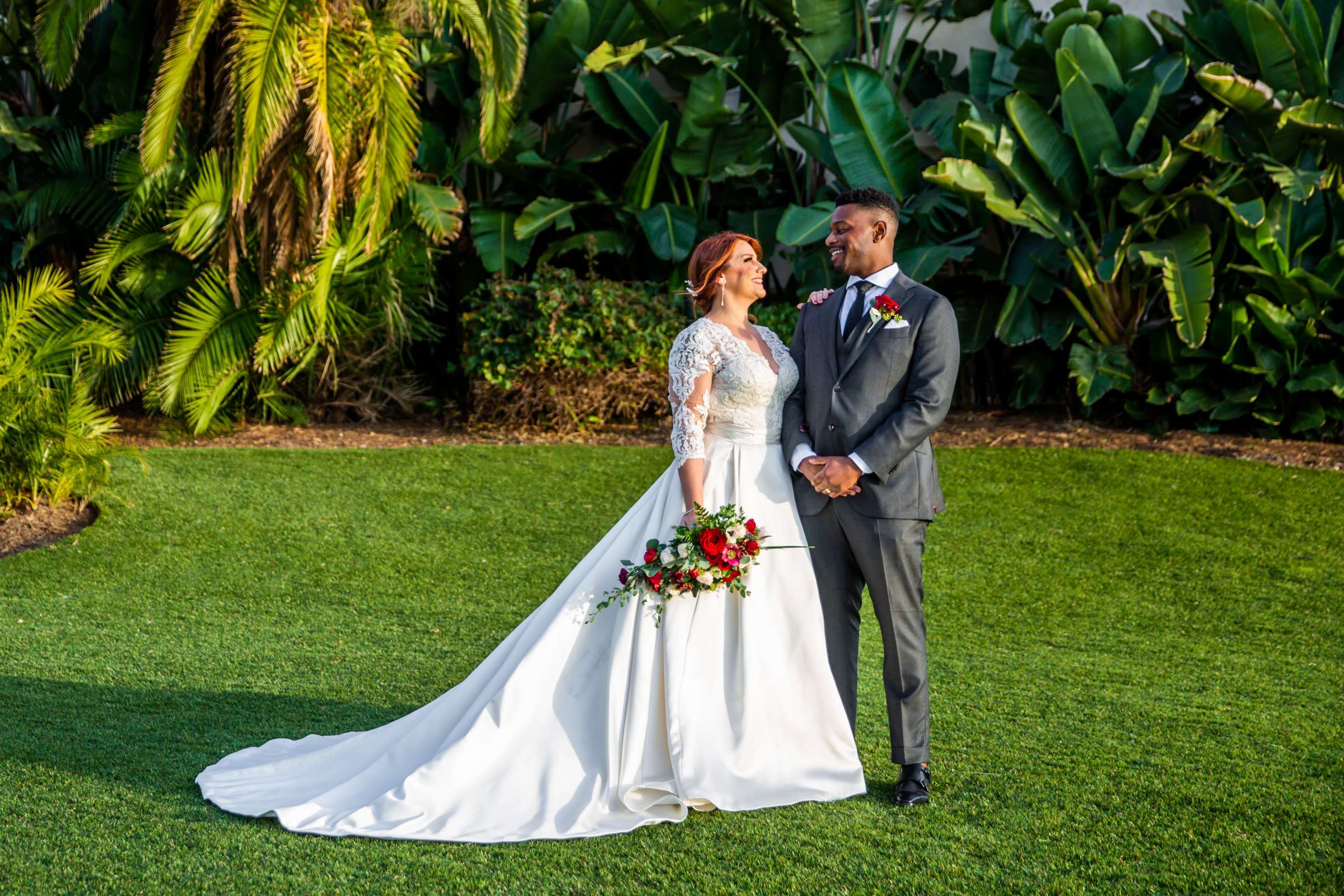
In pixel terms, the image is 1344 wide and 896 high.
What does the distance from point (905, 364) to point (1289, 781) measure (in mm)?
2001

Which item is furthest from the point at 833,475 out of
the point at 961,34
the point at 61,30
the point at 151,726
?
the point at 961,34

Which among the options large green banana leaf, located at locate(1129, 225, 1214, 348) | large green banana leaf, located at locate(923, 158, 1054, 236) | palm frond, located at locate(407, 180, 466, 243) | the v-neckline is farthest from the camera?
palm frond, located at locate(407, 180, 466, 243)

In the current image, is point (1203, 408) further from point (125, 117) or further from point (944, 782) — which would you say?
point (125, 117)

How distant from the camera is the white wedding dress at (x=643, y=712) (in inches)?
148

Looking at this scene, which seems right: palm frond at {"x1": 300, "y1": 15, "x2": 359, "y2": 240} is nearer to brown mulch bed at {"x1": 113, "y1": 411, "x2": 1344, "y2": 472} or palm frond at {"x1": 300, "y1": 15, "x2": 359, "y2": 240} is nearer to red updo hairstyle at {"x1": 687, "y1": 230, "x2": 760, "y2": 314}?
brown mulch bed at {"x1": 113, "y1": 411, "x2": 1344, "y2": 472}

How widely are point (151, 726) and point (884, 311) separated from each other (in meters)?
3.18

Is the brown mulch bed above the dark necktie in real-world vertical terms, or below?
below

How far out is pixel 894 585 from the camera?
3.93 m

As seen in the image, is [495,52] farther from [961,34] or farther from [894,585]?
[894,585]

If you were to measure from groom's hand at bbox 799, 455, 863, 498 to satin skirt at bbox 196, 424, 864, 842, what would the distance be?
0.15 metres

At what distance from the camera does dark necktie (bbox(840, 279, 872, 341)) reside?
158 inches

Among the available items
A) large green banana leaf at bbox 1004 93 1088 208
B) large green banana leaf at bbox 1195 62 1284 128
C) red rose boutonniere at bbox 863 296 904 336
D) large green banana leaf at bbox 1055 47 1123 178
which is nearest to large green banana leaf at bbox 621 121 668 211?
large green banana leaf at bbox 1004 93 1088 208

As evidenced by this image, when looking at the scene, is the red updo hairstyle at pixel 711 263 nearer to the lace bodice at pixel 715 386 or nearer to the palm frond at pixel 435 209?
the lace bodice at pixel 715 386

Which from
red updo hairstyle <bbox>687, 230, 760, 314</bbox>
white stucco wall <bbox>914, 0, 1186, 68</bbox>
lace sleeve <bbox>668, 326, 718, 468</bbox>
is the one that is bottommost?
lace sleeve <bbox>668, 326, 718, 468</bbox>
